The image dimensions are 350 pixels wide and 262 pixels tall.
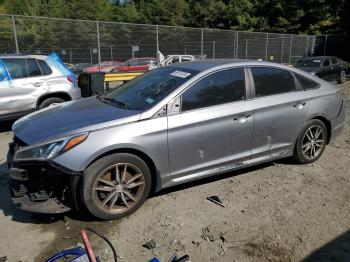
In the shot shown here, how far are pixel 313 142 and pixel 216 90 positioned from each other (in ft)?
6.14

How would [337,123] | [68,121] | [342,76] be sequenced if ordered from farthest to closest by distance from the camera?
[342,76] → [337,123] → [68,121]

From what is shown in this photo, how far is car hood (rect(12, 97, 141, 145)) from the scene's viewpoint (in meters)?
3.56

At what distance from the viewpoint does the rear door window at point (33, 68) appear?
742 cm

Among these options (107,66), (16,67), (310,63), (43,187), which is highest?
(16,67)

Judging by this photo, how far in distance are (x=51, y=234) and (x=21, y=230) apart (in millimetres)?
331

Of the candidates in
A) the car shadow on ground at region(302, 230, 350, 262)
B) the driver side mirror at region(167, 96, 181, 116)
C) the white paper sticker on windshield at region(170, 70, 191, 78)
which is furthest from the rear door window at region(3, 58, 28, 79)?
the car shadow on ground at region(302, 230, 350, 262)

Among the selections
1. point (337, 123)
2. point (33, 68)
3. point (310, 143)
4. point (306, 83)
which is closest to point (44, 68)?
point (33, 68)

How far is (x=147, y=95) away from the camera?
4.20 m

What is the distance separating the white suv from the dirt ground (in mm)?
2962

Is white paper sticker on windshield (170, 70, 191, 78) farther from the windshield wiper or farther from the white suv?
the white suv

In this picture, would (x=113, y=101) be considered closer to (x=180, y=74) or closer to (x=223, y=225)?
(x=180, y=74)

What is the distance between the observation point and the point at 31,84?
734 cm

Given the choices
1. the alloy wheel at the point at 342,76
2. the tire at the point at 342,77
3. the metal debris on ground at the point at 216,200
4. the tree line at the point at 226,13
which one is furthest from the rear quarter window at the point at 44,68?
the tree line at the point at 226,13

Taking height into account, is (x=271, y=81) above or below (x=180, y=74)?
below
